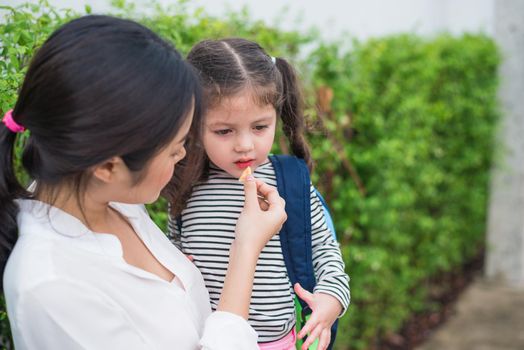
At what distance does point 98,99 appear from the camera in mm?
1215

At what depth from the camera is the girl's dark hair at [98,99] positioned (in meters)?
1.22

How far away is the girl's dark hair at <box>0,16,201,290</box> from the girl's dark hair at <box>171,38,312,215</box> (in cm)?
38

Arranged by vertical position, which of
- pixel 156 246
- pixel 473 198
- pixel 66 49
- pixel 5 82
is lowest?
pixel 473 198

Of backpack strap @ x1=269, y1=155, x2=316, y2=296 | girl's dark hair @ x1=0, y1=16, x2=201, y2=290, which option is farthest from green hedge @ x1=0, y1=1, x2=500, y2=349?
girl's dark hair @ x1=0, y1=16, x2=201, y2=290

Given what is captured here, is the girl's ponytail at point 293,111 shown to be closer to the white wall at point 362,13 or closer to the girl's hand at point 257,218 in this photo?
the girl's hand at point 257,218

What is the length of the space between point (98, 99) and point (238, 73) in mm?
614

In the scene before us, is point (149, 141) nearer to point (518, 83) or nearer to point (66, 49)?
point (66, 49)

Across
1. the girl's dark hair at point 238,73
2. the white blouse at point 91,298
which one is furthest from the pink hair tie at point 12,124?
the girl's dark hair at point 238,73

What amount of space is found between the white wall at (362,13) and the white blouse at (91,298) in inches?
45.4

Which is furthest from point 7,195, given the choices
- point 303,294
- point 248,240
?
point 303,294

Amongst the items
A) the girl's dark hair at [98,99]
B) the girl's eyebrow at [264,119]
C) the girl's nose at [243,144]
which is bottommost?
the girl's nose at [243,144]

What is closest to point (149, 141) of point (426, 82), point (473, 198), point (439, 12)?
point (426, 82)

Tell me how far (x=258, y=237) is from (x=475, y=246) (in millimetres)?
4921

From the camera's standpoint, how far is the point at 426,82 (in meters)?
4.58
